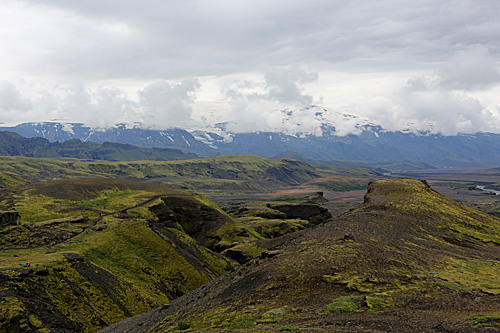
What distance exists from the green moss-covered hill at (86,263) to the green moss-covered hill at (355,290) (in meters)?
6.27

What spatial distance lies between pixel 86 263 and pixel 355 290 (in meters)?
36.5

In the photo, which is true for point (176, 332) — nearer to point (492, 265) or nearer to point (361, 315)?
point (361, 315)

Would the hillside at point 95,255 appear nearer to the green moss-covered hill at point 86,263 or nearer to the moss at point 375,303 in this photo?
the green moss-covered hill at point 86,263

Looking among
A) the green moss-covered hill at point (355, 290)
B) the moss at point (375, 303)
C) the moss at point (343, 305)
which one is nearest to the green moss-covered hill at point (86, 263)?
the green moss-covered hill at point (355, 290)

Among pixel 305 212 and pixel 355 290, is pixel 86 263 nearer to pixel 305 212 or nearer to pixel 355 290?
pixel 355 290

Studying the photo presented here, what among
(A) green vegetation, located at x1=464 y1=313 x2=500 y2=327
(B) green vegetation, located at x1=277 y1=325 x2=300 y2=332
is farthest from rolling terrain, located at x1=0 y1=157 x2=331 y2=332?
(A) green vegetation, located at x1=464 y1=313 x2=500 y2=327

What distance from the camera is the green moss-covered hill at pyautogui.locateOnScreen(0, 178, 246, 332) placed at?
33219 millimetres

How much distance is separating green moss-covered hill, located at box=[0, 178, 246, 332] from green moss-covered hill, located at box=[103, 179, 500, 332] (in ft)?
20.6

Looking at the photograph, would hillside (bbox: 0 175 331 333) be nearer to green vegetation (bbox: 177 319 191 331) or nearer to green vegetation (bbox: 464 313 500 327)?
green vegetation (bbox: 177 319 191 331)

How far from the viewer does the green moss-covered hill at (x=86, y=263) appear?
33.2 m

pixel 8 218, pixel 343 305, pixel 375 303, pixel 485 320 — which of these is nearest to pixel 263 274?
pixel 343 305

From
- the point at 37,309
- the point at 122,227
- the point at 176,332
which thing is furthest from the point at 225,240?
the point at 176,332

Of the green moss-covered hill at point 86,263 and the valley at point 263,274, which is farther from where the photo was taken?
the green moss-covered hill at point 86,263

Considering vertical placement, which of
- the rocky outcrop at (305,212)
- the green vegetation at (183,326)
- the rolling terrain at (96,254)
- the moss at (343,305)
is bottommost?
the rocky outcrop at (305,212)
